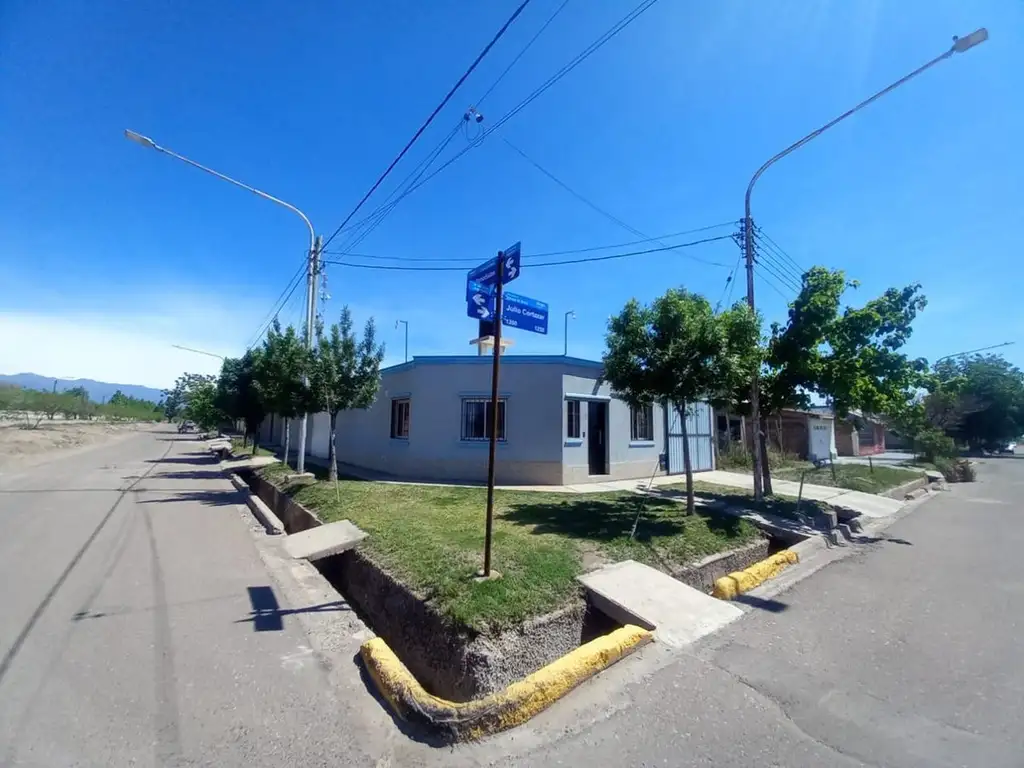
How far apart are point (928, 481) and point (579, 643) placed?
21.8 metres

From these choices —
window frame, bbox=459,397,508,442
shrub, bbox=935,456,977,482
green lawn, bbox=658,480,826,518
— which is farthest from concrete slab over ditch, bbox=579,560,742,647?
shrub, bbox=935,456,977,482

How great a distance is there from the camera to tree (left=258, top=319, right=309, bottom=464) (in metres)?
12.6

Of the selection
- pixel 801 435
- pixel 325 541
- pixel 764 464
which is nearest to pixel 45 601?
pixel 325 541

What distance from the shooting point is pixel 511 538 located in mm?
6855

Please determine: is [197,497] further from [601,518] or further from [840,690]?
[840,690]

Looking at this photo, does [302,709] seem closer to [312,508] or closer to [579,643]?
[579,643]

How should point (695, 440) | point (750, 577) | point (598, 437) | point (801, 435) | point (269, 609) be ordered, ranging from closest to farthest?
point (269, 609) < point (750, 577) < point (598, 437) < point (695, 440) < point (801, 435)

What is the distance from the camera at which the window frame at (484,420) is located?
13906 mm

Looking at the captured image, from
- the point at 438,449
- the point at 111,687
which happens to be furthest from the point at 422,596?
the point at 438,449

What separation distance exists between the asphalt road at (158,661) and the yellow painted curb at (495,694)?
0.26m

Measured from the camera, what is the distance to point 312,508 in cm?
984

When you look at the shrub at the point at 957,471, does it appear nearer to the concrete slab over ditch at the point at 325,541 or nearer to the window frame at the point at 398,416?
the window frame at the point at 398,416

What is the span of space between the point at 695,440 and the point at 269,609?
15.2 meters

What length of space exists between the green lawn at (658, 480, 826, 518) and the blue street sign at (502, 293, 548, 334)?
6.29 metres
